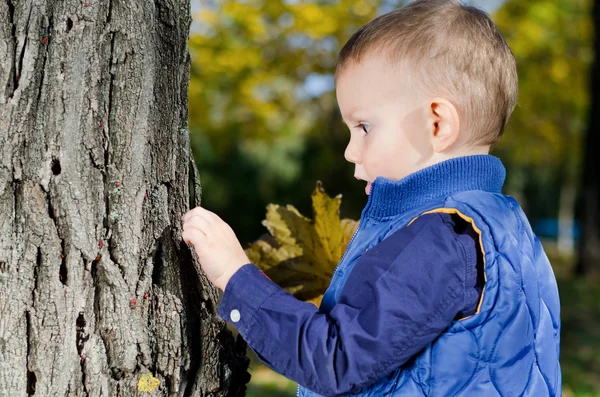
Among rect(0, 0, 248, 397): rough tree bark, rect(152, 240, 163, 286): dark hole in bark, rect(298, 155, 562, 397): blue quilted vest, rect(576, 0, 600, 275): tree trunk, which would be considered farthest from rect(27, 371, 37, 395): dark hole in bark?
rect(576, 0, 600, 275): tree trunk

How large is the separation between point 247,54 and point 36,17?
22.6 ft

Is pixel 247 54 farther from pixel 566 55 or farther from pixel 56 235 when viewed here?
pixel 56 235

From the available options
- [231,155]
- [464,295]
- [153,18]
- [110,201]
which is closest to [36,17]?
[153,18]

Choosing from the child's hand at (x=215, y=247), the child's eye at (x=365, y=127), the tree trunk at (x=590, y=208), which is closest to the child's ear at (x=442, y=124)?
the child's eye at (x=365, y=127)

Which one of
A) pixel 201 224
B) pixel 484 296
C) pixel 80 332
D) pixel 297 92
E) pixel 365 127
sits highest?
pixel 297 92

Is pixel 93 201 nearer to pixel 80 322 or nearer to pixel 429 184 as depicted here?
pixel 80 322

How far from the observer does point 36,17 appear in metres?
1.31

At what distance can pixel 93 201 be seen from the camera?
1.36 metres

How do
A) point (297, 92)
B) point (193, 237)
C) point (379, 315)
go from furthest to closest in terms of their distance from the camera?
point (297, 92) < point (193, 237) < point (379, 315)

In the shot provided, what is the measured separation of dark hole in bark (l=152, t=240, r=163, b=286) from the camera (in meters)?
1.44

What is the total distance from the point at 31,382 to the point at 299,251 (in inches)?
31.3

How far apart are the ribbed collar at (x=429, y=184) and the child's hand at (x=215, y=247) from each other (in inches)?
12.8

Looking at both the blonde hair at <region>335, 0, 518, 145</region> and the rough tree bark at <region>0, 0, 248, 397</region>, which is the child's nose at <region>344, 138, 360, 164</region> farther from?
the rough tree bark at <region>0, 0, 248, 397</region>

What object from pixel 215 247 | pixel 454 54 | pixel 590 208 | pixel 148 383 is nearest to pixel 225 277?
pixel 215 247
